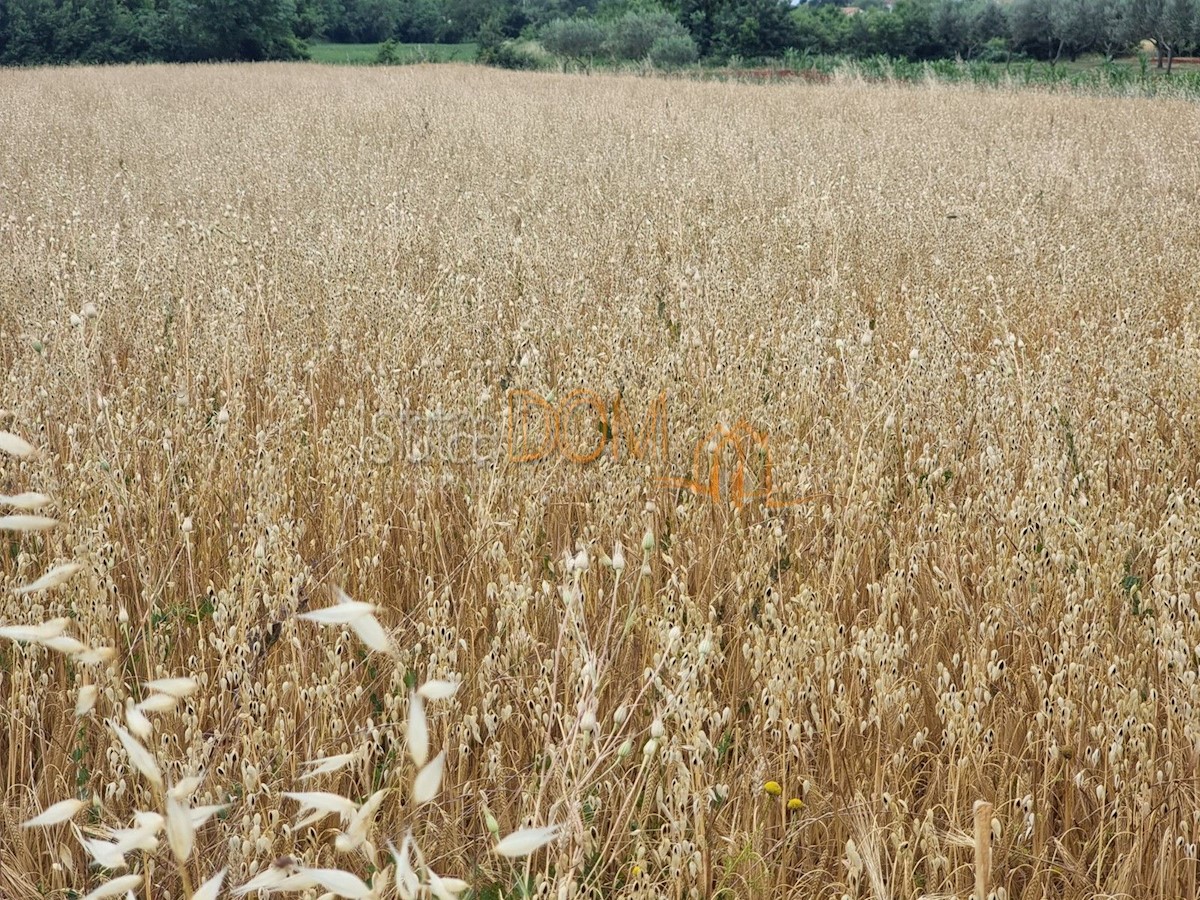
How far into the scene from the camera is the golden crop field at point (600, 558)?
1.36 m

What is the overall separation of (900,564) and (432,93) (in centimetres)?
1112

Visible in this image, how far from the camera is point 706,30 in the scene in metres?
43.2

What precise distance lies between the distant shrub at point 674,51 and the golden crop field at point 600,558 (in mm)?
29816

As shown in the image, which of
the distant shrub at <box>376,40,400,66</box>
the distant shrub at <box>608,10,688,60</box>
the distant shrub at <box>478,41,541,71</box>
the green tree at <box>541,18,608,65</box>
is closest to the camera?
the distant shrub at <box>478,41,541,71</box>

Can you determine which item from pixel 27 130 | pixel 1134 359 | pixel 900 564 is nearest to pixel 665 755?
pixel 900 564

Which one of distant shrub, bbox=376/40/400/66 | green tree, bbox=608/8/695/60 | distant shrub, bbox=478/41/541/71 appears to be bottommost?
distant shrub, bbox=478/41/541/71

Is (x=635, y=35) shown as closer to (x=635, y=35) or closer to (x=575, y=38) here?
(x=635, y=35)

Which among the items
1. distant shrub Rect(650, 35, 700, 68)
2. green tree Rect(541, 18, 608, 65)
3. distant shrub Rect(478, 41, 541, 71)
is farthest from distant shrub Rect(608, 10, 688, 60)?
distant shrub Rect(478, 41, 541, 71)

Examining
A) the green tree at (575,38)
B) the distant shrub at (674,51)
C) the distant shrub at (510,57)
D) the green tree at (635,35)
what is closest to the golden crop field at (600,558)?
the distant shrub at (510,57)

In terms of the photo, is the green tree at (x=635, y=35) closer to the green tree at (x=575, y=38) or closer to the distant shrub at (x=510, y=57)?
the green tree at (x=575, y=38)

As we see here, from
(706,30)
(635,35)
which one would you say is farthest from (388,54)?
(706,30)

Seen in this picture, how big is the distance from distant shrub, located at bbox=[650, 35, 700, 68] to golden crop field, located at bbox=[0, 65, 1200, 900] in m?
29.8

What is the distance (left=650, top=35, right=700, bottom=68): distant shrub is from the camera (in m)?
32.6

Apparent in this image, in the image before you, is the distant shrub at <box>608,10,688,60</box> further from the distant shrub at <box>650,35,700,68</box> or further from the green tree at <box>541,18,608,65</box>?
the distant shrub at <box>650,35,700,68</box>
